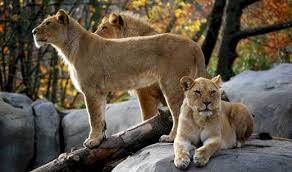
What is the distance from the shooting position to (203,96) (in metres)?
6.79

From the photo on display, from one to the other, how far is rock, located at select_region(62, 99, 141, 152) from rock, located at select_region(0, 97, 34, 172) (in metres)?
0.79

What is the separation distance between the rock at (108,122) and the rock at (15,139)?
0.79 metres

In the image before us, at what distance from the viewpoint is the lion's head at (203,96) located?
22.3 ft

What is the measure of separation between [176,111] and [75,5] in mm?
9090

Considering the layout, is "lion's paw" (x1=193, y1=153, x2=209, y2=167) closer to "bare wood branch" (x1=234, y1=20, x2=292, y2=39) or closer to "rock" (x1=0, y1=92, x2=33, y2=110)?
"rock" (x1=0, y1=92, x2=33, y2=110)

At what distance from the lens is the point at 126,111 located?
39.9 feet

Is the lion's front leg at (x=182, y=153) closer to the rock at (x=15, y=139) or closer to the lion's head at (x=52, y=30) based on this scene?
the lion's head at (x=52, y=30)

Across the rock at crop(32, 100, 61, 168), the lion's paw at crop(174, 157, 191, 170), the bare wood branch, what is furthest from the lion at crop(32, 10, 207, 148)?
the bare wood branch

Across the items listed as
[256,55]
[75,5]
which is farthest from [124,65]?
[256,55]

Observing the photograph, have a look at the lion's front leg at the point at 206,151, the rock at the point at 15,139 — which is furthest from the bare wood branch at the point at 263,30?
the lion's front leg at the point at 206,151

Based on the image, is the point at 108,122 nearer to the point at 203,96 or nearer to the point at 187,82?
the point at 187,82

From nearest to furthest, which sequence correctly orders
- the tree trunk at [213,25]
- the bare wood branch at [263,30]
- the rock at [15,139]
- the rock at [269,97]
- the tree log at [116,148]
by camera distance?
the tree log at [116,148] → the rock at [269,97] → the rock at [15,139] → the bare wood branch at [263,30] → the tree trunk at [213,25]

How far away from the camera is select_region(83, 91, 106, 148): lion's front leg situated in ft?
27.4

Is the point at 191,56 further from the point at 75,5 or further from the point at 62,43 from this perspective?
the point at 75,5
